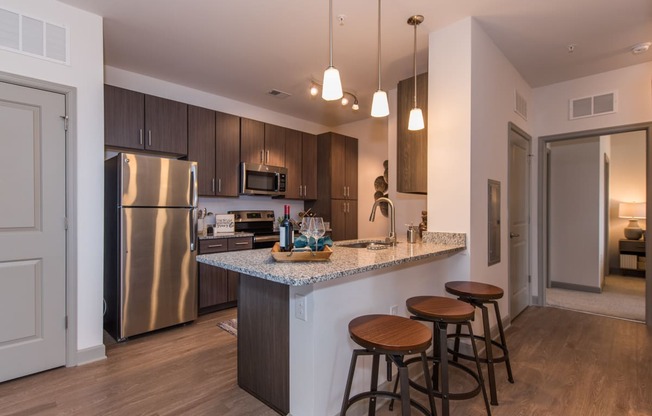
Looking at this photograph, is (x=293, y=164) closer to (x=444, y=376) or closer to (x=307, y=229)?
(x=307, y=229)

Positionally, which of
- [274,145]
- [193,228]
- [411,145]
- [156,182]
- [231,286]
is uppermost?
[274,145]

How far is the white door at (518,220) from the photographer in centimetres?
342

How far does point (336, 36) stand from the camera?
2.87m

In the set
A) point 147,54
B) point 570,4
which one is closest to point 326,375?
point 570,4

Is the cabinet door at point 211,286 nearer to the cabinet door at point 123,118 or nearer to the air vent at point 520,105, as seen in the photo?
the cabinet door at point 123,118

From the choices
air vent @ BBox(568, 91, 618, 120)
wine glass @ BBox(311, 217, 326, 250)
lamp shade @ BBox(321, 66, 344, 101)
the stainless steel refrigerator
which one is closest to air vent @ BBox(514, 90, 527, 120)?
air vent @ BBox(568, 91, 618, 120)

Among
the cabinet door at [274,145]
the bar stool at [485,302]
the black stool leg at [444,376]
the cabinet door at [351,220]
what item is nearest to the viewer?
the black stool leg at [444,376]

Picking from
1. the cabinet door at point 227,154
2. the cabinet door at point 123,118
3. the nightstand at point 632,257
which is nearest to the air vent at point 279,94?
the cabinet door at point 227,154

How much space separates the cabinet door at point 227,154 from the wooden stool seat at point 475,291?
117 inches

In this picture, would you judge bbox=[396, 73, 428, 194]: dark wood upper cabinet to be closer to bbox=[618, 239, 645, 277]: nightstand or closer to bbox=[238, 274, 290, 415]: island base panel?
bbox=[238, 274, 290, 415]: island base panel

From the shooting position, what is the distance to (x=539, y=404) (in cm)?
197

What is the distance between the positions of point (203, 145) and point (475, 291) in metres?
3.34

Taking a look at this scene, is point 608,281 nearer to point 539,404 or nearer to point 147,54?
point 539,404

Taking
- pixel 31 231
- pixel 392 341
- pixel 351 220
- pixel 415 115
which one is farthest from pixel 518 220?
pixel 31 231
